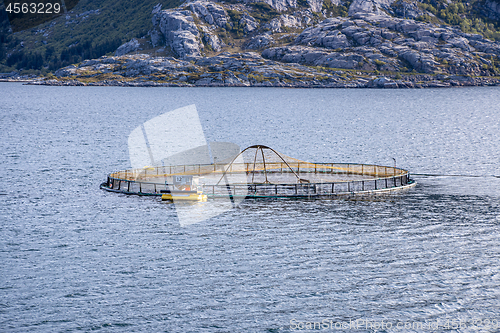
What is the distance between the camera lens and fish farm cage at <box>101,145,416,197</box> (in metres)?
82.0

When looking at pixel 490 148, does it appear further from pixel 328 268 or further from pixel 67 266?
pixel 67 266

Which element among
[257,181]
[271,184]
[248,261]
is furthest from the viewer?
[257,181]

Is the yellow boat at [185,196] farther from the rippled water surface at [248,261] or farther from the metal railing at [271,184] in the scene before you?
the rippled water surface at [248,261]

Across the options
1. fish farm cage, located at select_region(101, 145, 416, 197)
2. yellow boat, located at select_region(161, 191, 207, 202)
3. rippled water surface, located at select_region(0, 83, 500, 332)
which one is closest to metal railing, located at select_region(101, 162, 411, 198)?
fish farm cage, located at select_region(101, 145, 416, 197)

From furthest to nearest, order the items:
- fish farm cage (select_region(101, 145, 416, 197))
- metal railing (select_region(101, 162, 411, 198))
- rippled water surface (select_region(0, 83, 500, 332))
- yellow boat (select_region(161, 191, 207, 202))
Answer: metal railing (select_region(101, 162, 411, 198))
fish farm cage (select_region(101, 145, 416, 197))
yellow boat (select_region(161, 191, 207, 202))
rippled water surface (select_region(0, 83, 500, 332))

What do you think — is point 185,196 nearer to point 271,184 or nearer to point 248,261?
point 271,184

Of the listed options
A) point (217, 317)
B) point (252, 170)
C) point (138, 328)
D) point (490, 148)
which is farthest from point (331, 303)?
point (490, 148)

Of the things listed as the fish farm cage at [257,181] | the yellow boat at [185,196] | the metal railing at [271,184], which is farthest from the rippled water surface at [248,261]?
the fish farm cage at [257,181]

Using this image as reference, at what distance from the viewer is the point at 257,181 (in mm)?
90062

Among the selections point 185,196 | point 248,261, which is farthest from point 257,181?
point 248,261

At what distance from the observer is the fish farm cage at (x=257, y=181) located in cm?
8201

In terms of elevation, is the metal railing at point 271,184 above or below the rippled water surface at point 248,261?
above

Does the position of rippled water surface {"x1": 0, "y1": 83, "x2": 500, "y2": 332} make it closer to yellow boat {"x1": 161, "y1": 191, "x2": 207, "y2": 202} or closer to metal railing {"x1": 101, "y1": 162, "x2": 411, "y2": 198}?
yellow boat {"x1": 161, "y1": 191, "x2": 207, "y2": 202}

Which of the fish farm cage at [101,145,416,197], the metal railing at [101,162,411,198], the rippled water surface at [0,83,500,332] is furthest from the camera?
the metal railing at [101,162,411,198]
